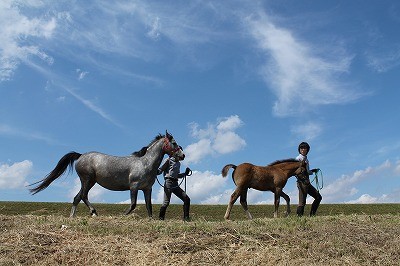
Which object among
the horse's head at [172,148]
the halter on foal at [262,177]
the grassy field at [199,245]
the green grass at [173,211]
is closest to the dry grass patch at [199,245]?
the grassy field at [199,245]

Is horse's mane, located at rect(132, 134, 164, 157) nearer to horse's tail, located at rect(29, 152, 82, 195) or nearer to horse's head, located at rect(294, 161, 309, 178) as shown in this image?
horse's tail, located at rect(29, 152, 82, 195)

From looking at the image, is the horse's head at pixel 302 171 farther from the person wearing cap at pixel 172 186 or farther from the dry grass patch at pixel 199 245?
the dry grass patch at pixel 199 245

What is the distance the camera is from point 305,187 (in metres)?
16.3

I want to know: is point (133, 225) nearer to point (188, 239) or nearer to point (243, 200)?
point (188, 239)

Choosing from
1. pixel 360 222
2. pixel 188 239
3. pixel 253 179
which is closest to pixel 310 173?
pixel 253 179

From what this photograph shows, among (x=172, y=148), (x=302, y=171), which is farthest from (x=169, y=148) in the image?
(x=302, y=171)

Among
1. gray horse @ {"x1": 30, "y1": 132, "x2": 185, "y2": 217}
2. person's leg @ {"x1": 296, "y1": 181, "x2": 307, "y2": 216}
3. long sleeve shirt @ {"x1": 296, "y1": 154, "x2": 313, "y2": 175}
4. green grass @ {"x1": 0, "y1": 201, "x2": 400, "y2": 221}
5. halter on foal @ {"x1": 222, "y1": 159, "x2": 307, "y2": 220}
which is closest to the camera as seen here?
gray horse @ {"x1": 30, "y1": 132, "x2": 185, "y2": 217}

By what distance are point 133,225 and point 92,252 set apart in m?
2.16

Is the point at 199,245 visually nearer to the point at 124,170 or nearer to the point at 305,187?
the point at 124,170

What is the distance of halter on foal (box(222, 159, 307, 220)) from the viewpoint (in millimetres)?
15945

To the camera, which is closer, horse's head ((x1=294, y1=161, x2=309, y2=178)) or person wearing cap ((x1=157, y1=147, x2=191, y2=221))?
person wearing cap ((x1=157, y1=147, x2=191, y2=221))

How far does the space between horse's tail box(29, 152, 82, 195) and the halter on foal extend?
5.02 meters

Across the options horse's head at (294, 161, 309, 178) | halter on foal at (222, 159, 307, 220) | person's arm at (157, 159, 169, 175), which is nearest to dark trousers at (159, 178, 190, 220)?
person's arm at (157, 159, 169, 175)

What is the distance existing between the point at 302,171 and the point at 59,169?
26.7 ft
